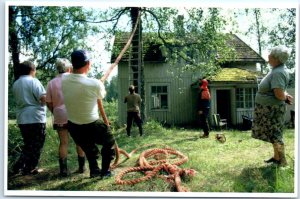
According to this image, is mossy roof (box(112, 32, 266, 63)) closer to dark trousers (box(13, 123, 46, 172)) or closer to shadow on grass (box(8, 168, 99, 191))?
dark trousers (box(13, 123, 46, 172))

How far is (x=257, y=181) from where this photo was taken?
3.03 meters

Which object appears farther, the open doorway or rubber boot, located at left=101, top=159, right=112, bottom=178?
the open doorway

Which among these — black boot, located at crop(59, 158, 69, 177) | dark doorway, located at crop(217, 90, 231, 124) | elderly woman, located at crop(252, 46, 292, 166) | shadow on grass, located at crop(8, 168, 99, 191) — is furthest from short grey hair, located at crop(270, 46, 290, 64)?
black boot, located at crop(59, 158, 69, 177)

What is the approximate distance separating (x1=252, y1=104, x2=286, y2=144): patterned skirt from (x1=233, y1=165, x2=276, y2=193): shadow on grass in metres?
0.29

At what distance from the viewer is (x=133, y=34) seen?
4.20 metres

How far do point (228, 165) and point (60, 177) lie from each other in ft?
5.13

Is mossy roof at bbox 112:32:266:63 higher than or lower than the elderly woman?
higher

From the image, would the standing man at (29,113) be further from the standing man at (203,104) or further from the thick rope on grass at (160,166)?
the standing man at (203,104)

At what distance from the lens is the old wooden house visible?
3.87 m

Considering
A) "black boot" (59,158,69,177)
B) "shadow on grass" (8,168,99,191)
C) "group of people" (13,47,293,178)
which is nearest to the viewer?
"group of people" (13,47,293,178)

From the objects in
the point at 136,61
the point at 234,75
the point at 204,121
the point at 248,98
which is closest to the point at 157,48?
the point at 136,61

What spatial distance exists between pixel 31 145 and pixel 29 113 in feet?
1.01

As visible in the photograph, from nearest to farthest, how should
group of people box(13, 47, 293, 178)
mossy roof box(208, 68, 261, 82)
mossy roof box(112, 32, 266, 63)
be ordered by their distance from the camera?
1. group of people box(13, 47, 293, 178)
2. mossy roof box(112, 32, 266, 63)
3. mossy roof box(208, 68, 261, 82)

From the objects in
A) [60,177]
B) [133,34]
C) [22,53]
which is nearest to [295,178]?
[60,177]
